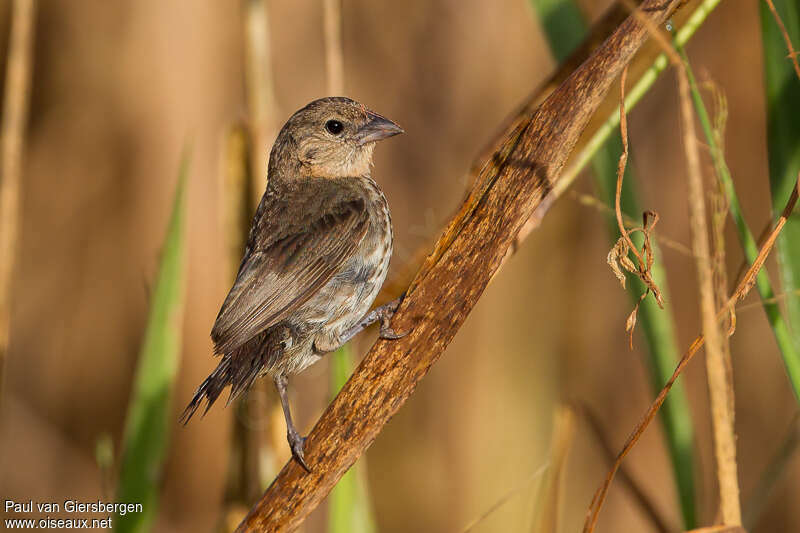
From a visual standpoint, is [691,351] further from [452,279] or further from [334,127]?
[334,127]

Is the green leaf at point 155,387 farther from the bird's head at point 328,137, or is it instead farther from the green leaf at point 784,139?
the green leaf at point 784,139

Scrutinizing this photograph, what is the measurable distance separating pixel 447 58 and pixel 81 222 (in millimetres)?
2240

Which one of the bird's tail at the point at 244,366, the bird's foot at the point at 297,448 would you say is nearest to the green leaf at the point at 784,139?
the bird's foot at the point at 297,448

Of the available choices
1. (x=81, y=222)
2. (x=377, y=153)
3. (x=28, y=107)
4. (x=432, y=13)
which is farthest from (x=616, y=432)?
(x=28, y=107)

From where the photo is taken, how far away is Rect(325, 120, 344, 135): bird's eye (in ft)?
9.07

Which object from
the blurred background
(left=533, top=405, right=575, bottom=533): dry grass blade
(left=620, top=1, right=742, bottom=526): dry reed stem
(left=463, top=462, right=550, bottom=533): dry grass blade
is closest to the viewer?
(left=620, top=1, right=742, bottom=526): dry reed stem

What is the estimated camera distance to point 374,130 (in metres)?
2.77

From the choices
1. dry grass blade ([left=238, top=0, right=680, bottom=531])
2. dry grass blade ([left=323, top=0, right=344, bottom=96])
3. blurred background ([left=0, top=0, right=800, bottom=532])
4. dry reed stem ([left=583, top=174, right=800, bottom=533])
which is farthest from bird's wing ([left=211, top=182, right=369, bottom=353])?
blurred background ([left=0, top=0, right=800, bottom=532])

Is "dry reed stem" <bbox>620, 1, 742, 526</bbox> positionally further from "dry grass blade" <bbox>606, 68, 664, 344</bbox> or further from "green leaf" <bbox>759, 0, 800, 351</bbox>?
"green leaf" <bbox>759, 0, 800, 351</bbox>

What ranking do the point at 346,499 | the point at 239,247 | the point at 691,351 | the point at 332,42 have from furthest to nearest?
the point at 239,247, the point at 332,42, the point at 346,499, the point at 691,351

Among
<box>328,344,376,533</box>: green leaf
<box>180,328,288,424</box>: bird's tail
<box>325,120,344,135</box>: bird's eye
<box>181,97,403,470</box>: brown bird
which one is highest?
<box>325,120,344,135</box>: bird's eye

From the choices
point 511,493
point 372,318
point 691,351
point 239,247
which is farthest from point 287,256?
point 691,351

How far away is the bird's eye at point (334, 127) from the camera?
2764mm

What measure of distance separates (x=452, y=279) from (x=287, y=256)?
810 mm
